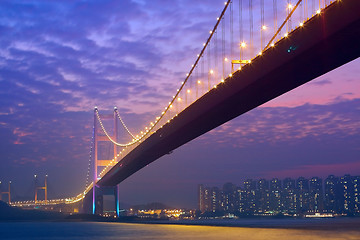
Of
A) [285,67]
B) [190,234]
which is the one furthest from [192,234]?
[285,67]

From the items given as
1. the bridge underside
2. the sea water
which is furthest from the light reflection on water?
Result: the bridge underside

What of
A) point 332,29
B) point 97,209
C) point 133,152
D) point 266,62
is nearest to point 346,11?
point 332,29

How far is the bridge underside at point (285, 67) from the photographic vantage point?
17750 mm

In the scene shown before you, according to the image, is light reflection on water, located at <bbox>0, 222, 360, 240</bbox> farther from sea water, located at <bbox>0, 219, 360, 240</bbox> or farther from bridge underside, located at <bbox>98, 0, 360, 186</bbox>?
bridge underside, located at <bbox>98, 0, 360, 186</bbox>

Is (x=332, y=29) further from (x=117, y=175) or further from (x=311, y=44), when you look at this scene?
(x=117, y=175)

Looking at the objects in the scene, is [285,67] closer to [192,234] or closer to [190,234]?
[192,234]

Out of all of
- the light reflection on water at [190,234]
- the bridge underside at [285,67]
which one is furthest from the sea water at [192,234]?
the bridge underside at [285,67]

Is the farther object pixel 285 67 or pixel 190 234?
pixel 190 234

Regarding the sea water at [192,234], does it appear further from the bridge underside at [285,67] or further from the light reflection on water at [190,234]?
the bridge underside at [285,67]

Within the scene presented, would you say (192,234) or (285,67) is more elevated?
(285,67)

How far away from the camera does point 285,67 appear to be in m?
21.4

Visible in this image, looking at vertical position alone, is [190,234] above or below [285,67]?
below

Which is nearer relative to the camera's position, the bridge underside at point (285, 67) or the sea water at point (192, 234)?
the bridge underside at point (285, 67)

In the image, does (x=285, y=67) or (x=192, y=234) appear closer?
(x=285, y=67)
